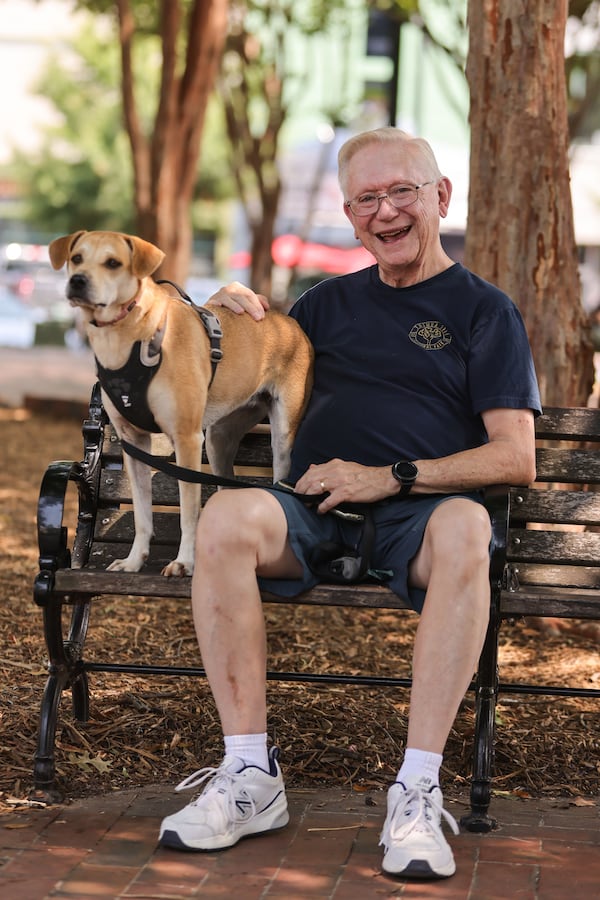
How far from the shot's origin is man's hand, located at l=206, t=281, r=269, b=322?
→ 4.54 metres

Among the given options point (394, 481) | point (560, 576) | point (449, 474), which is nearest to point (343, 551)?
point (394, 481)

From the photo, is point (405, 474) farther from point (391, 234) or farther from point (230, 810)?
point (230, 810)

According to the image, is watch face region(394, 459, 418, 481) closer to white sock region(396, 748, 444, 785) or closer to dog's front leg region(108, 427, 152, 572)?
white sock region(396, 748, 444, 785)

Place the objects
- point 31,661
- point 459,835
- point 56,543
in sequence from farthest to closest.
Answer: point 31,661
point 56,543
point 459,835

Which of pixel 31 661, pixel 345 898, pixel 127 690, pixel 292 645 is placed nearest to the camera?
pixel 345 898

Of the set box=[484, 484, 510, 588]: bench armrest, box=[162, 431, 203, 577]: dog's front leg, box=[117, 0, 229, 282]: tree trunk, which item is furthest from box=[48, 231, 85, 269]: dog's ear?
box=[117, 0, 229, 282]: tree trunk

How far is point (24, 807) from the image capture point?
12.5ft

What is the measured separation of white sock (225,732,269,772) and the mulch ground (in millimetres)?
539

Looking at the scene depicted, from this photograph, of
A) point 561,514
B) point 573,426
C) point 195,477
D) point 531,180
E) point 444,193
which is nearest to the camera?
point 195,477

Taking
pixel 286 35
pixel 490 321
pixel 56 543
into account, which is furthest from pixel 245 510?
pixel 286 35

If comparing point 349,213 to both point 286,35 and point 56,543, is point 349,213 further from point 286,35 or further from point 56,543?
point 286,35

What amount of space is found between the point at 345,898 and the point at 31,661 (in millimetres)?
2348

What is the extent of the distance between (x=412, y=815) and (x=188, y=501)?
1.36 meters

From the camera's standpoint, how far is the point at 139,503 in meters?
4.45
